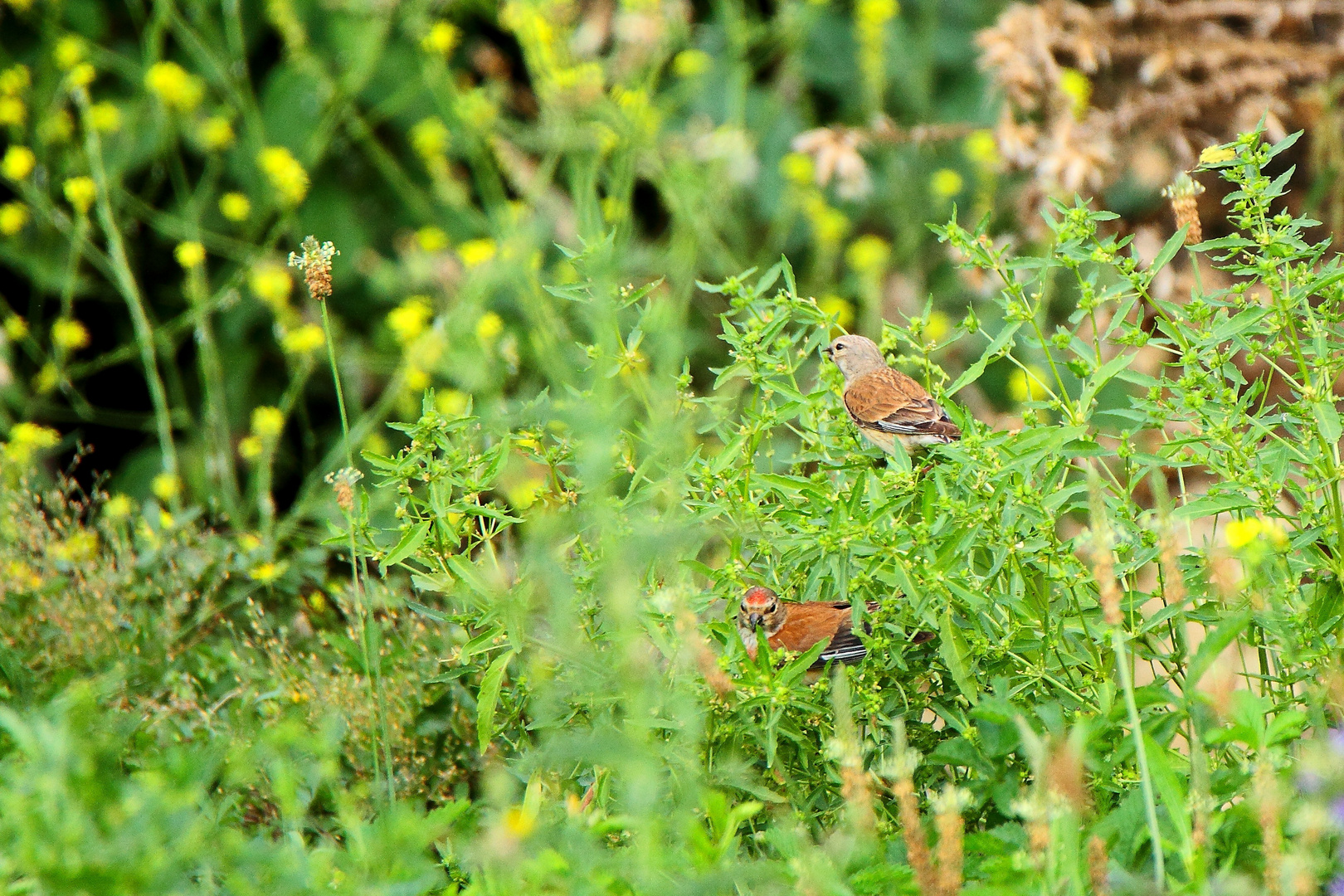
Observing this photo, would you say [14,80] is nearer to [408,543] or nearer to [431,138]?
[431,138]

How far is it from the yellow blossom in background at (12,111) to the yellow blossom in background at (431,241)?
141 centimetres

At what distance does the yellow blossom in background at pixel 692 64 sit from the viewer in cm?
499

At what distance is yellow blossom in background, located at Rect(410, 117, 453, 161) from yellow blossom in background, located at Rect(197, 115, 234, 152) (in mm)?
620

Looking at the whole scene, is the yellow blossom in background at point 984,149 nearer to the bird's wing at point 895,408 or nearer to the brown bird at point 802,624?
the bird's wing at point 895,408

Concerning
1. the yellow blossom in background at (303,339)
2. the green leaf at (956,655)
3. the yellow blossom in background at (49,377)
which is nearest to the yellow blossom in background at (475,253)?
the yellow blossom in background at (303,339)

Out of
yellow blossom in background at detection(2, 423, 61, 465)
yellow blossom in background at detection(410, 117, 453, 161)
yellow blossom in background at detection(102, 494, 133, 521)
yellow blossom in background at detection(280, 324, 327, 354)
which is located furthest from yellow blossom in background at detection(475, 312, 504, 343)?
yellow blossom in background at detection(2, 423, 61, 465)

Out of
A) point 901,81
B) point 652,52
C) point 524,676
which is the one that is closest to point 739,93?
point 652,52

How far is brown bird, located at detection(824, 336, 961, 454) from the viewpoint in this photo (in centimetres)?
250

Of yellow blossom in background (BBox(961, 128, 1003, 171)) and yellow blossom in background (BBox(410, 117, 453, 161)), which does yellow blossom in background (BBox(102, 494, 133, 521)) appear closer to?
yellow blossom in background (BBox(410, 117, 453, 161))

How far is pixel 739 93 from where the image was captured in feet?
15.7

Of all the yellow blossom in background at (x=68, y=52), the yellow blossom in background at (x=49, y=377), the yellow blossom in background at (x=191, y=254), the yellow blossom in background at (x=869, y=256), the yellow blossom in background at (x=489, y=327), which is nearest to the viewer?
the yellow blossom in background at (x=489, y=327)

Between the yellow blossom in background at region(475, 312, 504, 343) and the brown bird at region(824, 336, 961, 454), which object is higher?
the yellow blossom in background at region(475, 312, 504, 343)

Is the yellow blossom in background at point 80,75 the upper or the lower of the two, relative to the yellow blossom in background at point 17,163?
upper

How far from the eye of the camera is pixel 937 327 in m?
3.71
